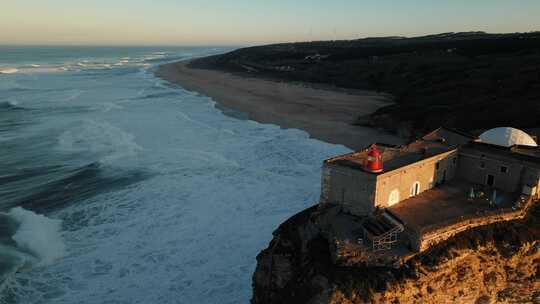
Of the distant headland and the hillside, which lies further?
the distant headland

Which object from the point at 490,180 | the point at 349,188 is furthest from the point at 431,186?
the point at 349,188

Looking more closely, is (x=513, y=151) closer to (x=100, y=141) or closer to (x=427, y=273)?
(x=427, y=273)

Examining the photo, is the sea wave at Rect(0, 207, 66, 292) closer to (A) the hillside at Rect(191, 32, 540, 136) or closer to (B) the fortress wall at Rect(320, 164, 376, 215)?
(B) the fortress wall at Rect(320, 164, 376, 215)

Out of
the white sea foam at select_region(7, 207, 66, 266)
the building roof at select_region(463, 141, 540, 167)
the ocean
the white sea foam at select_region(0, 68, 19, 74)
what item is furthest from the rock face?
the white sea foam at select_region(0, 68, 19, 74)

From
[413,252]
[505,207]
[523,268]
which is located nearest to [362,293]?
[413,252]

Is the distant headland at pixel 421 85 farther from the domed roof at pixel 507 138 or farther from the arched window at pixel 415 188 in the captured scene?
the arched window at pixel 415 188

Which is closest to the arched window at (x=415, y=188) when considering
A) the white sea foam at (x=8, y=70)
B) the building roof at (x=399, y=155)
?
the building roof at (x=399, y=155)
